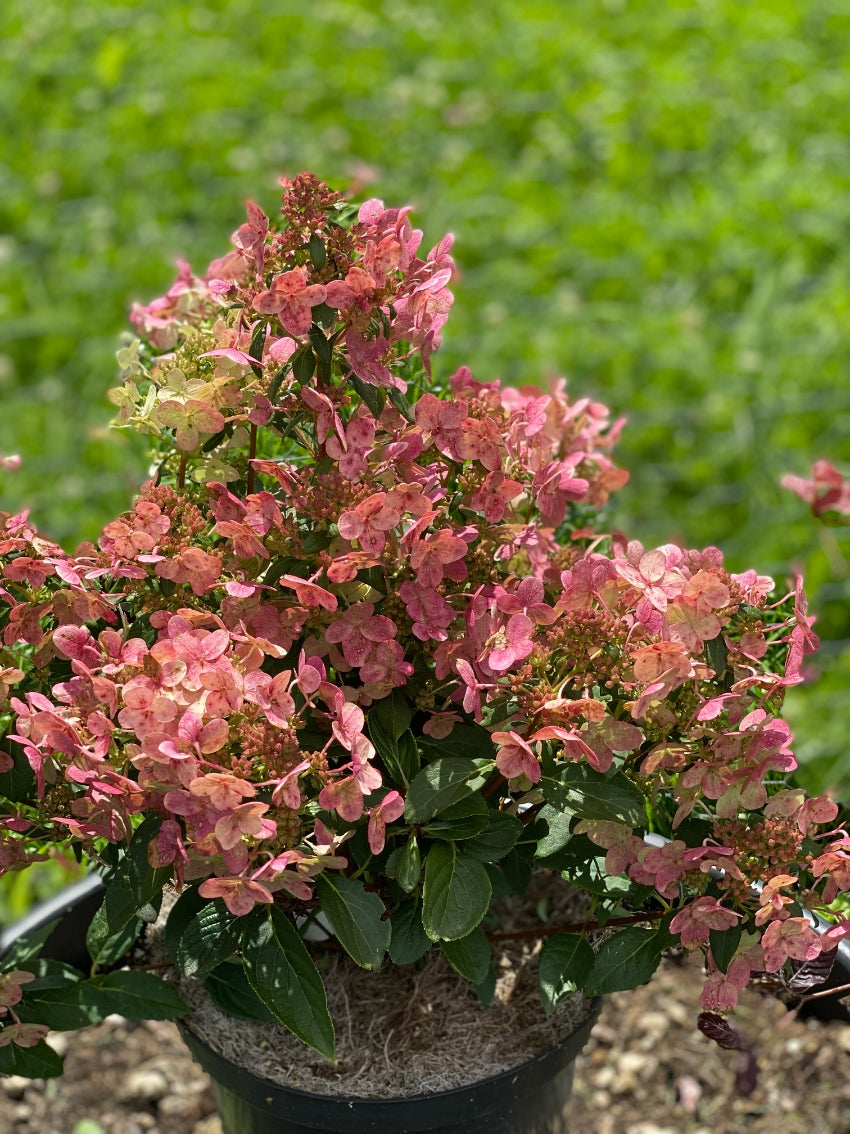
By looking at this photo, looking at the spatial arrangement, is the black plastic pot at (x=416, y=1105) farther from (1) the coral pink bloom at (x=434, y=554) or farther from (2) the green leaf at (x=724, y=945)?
(1) the coral pink bloom at (x=434, y=554)

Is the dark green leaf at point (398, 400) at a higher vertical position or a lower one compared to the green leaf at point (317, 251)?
lower

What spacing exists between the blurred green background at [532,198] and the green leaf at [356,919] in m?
1.33

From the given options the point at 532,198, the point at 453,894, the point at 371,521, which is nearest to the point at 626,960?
the point at 453,894

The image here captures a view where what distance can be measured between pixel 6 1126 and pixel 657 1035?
29.9 inches

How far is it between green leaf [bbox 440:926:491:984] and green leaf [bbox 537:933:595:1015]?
0.16 ft

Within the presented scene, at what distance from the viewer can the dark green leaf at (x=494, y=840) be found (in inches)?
39.9

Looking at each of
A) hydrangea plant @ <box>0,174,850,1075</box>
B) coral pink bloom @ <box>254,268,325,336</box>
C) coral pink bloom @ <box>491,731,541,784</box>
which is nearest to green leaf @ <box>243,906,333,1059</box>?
hydrangea plant @ <box>0,174,850,1075</box>

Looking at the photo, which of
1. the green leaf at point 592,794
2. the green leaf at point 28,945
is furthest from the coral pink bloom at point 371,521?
the green leaf at point 28,945

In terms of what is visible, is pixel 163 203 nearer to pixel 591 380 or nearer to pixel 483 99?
pixel 483 99

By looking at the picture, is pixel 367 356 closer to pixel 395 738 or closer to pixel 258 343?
pixel 258 343

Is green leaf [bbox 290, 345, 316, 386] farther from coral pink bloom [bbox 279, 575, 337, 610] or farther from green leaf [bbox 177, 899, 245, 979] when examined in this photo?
green leaf [bbox 177, 899, 245, 979]

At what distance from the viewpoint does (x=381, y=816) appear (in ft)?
3.07

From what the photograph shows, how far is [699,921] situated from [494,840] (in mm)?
155

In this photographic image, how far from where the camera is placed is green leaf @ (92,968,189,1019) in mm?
1118
